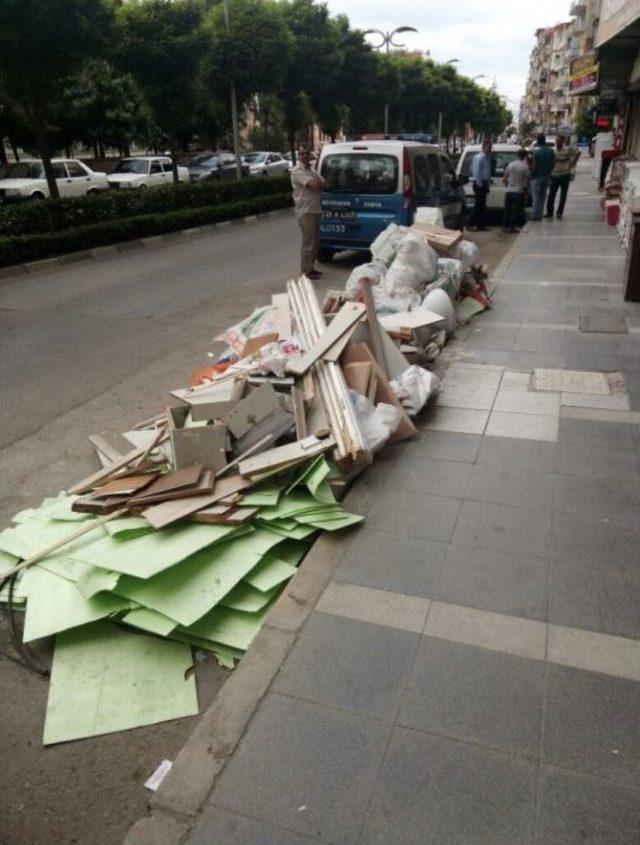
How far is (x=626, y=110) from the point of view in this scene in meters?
24.2

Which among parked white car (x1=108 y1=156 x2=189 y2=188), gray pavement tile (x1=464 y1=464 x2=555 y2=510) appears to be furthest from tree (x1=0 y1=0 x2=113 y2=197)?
gray pavement tile (x1=464 y1=464 x2=555 y2=510)

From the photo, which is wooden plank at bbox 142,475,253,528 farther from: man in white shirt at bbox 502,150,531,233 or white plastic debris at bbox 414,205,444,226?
man in white shirt at bbox 502,150,531,233

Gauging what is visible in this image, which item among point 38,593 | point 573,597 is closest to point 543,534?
point 573,597

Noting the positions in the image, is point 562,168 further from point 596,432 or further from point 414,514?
point 414,514

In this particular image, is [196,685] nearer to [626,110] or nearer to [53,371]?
[53,371]

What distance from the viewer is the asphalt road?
2.46 m

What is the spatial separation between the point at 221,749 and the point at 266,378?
2836 millimetres

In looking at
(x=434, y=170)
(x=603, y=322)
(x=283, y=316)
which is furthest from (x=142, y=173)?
(x=603, y=322)

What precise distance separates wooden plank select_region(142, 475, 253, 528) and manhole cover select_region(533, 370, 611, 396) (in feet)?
10.0

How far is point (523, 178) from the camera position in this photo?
46.6ft

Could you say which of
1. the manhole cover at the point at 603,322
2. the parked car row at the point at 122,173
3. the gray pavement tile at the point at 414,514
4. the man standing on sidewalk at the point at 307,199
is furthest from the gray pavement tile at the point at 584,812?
the parked car row at the point at 122,173

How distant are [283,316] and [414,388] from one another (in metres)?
1.78

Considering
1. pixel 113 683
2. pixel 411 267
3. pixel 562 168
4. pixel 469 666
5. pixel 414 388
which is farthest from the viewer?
pixel 562 168

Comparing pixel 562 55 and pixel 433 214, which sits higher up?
pixel 562 55
